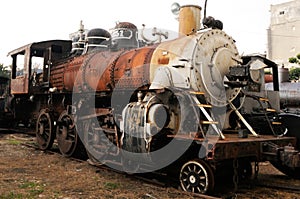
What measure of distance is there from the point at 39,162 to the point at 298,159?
580 centimetres

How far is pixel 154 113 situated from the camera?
213 inches

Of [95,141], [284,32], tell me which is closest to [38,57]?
[95,141]

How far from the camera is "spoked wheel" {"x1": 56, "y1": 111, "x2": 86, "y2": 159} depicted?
8.29 meters

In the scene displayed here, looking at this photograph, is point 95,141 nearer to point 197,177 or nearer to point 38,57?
point 197,177

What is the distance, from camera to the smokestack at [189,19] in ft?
22.2

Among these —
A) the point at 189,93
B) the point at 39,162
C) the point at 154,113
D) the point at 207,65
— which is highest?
the point at 207,65

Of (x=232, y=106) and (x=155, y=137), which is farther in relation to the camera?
(x=232, y=106)

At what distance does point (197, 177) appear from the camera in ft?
16.6

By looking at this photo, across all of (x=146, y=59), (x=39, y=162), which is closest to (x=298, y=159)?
(x=146, y=59)

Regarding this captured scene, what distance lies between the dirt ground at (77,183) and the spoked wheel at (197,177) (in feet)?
0.63

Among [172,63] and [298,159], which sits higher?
[172,63]

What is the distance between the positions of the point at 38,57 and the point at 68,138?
4.37 m

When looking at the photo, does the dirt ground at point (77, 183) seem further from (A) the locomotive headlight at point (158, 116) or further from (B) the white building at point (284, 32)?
(B) the white building at point (284, 32)

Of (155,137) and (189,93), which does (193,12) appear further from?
(155,137)
